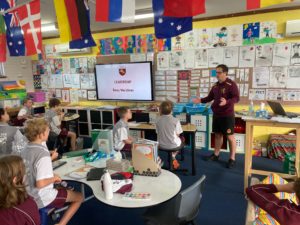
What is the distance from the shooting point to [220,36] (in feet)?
14.9

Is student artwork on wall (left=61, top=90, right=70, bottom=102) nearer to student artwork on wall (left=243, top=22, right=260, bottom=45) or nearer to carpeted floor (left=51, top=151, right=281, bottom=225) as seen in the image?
carpeted floor (left=51, top=151, right=281, bottom=225)

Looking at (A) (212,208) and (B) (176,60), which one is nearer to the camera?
(A) (212,208)

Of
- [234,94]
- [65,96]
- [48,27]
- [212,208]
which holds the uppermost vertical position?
[48,27]

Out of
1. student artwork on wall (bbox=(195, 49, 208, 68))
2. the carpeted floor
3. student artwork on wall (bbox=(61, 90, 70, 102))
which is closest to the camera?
the carpeted floor

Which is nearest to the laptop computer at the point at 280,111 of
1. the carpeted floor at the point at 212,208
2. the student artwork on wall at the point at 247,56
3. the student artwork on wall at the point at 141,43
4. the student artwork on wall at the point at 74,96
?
the carpeted floor at the point at 212,208

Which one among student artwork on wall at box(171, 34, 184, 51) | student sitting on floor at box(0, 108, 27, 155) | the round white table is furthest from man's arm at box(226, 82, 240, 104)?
student sitting on floor at box(0, 108, 27, 155)

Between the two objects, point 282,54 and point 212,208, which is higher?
point 282,54

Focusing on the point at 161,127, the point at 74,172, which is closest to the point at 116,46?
the point at 161,127

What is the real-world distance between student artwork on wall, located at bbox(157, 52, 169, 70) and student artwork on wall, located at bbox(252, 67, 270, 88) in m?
1.70

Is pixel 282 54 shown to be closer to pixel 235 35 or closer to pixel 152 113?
pixel 235 35

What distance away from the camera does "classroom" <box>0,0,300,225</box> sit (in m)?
1.79

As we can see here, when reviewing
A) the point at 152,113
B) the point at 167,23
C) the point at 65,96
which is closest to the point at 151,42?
the point at 152,113

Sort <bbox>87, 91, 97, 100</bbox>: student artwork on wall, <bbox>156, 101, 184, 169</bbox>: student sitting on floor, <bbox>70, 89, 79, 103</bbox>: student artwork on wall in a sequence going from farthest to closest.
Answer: <bbox>70, 89, 79, 103</bbox>: student artwork on wall < <bbox>87, 91, 97, 100</bbox>: student artwork on wall < <bbox>156, 101, 184, 169</bbox>: student sitting on floor

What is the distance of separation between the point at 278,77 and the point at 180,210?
11.7 ft
